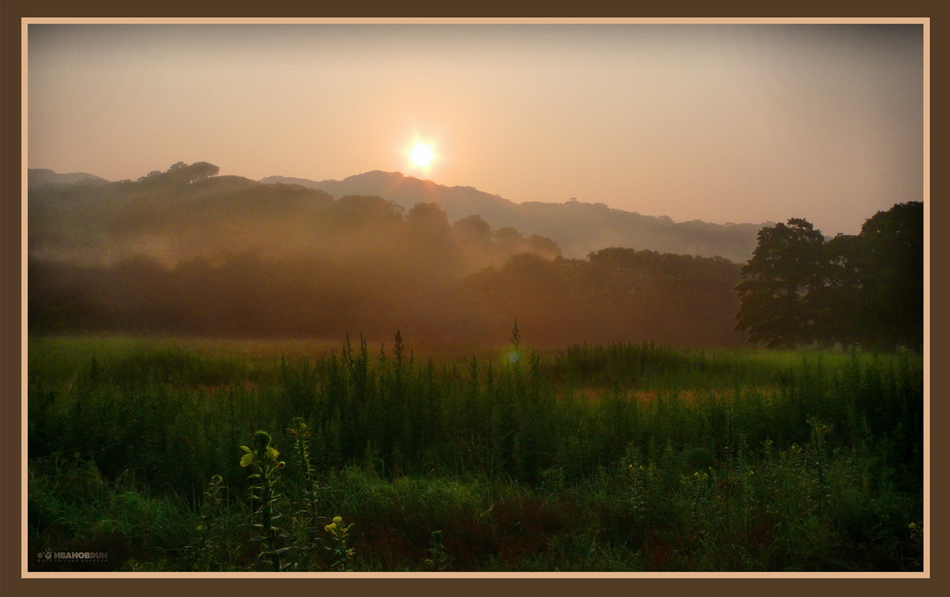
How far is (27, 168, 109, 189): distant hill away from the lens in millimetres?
4656

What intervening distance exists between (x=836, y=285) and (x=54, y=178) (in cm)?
607

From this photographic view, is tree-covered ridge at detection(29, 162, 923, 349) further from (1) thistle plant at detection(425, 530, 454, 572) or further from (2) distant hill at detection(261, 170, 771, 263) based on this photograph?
(1) thistle plant at detection(425, 530, 454, 572)

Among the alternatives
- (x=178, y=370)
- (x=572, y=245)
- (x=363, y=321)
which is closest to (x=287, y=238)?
(x=363, y=321)

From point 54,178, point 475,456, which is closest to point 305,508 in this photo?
point 475,456

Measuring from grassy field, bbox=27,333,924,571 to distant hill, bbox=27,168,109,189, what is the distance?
118 centimetres

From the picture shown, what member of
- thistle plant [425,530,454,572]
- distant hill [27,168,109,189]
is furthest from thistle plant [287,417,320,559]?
distant hill [27,168,109,189]

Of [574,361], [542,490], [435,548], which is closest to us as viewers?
[435,548]

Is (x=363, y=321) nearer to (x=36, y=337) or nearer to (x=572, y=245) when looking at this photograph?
(x=572, y=245)

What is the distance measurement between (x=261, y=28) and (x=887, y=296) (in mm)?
5002

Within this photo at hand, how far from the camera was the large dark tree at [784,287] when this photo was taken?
502cm

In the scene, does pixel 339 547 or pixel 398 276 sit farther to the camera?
pixel 398 276

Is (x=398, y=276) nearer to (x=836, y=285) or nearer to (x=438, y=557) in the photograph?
(x=438, y=557)

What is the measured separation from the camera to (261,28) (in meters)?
4.59

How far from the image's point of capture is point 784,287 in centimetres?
509
